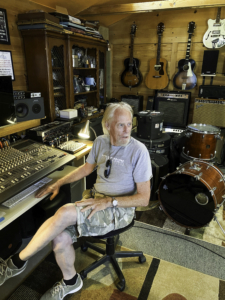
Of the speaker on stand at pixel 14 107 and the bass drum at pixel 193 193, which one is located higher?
the speaker on stand at pixel 14 107

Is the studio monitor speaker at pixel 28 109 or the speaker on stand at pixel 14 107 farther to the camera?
Answer: the studio monitor speaker at pixel 28 109

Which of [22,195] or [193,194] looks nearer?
[22,195]

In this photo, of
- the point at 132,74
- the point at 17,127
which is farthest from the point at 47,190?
the point at 132,74

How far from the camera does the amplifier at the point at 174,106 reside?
366 cm

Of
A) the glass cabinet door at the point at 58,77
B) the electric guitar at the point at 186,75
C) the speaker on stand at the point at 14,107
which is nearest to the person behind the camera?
the speaker on stand at the point at 14,107

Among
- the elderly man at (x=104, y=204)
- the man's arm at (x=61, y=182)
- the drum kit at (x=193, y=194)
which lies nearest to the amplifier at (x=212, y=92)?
the drum kit at (x=193, y=194)

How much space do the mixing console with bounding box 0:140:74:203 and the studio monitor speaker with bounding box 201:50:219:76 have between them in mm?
2744

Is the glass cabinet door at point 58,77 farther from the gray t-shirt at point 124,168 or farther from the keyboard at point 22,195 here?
the gray t-shirt at point 124,168

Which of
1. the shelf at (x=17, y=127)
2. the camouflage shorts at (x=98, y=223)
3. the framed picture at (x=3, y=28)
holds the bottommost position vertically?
the camouflage shorts at (x=98, y=223)

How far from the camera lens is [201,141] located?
8.21ft

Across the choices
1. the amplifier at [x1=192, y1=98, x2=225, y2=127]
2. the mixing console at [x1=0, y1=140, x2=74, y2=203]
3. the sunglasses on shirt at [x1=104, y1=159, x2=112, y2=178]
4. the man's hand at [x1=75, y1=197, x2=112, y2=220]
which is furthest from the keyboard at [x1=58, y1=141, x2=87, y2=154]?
the amplifier at [x1=192, y1=98, x2=225, y2=127]

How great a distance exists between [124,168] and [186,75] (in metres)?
2.86

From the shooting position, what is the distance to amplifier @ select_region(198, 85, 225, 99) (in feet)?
10.9

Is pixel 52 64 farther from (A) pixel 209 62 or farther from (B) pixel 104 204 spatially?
(A) pixel 209 62
